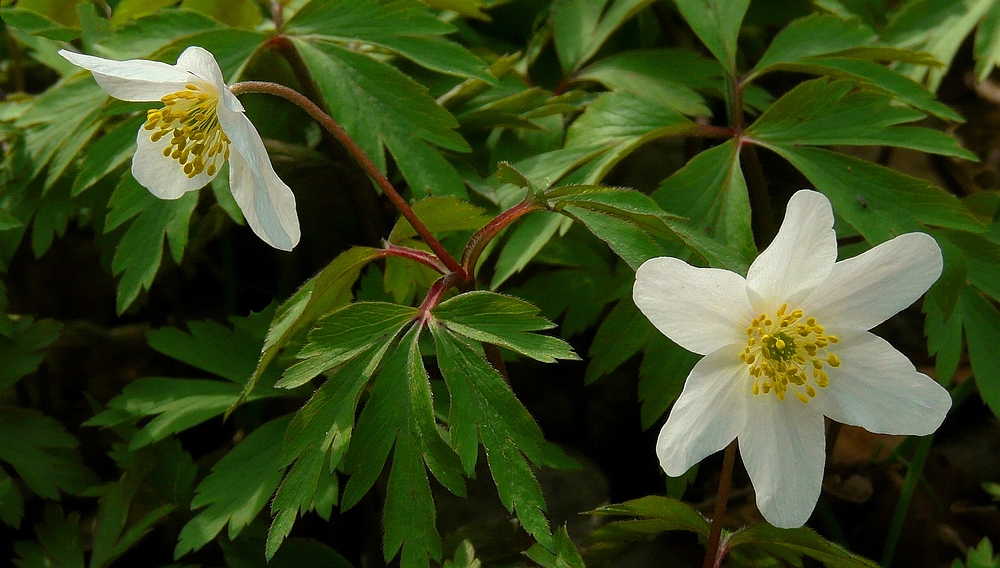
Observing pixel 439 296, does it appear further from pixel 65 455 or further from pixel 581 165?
pixel 65 455

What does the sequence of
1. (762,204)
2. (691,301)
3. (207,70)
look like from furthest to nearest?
(762,204) < (207,70) < (691,301)

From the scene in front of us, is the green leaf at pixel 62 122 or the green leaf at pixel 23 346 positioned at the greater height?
the green leaf at pixel 62 122

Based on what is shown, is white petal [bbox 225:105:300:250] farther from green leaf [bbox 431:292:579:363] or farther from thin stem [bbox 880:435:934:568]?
thin stem [bbox 880:435:934:568]

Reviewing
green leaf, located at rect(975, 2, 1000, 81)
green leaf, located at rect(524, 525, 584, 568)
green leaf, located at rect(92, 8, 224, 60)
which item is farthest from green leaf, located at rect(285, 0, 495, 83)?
green leaf, located at rect(975, 2, 1000, 81)

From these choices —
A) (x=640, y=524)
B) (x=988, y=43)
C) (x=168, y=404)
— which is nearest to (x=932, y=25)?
(x=988, y=43)

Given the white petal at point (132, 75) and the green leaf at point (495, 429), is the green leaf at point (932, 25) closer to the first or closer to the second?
the green leaf at point (495, 429)

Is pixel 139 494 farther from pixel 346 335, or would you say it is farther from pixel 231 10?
pixel 231 10

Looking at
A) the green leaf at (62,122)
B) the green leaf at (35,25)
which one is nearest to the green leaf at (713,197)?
the green leaf at (62,122)
